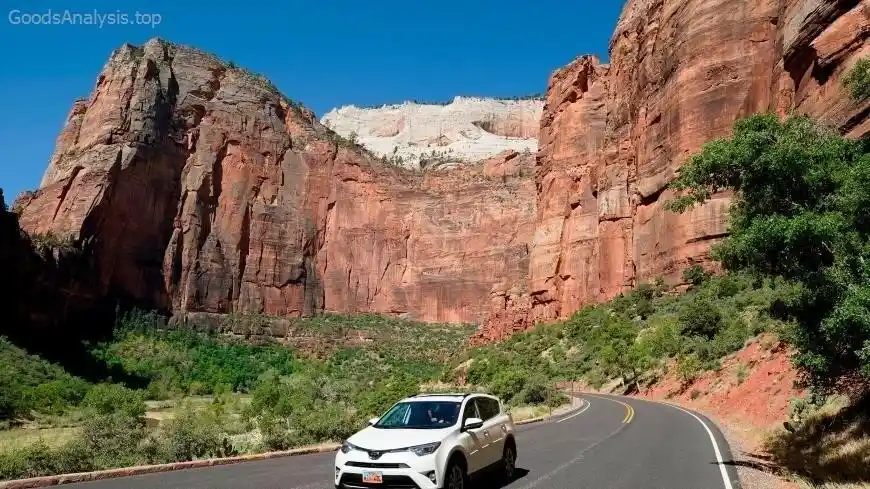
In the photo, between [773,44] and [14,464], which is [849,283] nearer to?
[14,464]

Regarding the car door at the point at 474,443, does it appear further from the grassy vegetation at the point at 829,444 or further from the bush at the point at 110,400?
the bush at the point at 110,400

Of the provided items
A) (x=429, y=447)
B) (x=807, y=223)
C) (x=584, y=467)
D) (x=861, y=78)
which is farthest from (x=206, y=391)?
(x=861, y=78)

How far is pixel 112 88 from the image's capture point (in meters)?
82.2

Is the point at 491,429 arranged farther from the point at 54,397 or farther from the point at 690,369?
the point at 54,397

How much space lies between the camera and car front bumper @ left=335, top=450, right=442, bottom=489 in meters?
7.93

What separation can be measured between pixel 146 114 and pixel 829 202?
273 ft

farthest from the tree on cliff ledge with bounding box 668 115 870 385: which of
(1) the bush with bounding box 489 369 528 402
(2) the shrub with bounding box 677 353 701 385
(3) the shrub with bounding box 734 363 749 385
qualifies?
(1) the bush with bounding box 489 369 528 402

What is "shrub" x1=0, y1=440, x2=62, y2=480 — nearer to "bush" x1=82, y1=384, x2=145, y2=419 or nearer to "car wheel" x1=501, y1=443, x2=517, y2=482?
"car wheel" x1=501, y1=443, x2=517, y2=482

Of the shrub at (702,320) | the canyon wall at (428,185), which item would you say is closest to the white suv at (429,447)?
the canyon wall at (428,185)

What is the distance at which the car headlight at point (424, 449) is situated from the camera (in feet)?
26.6

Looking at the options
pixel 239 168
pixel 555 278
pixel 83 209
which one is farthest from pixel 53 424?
pixel 239 168

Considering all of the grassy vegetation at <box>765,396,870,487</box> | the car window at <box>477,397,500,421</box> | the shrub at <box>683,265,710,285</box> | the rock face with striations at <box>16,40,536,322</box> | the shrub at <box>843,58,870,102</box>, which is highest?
the rock face with striations at <box>16,40,536,322</box>

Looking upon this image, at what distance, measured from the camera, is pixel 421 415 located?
942cm

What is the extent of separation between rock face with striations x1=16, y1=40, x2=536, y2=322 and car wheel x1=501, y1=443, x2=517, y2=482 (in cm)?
7023
